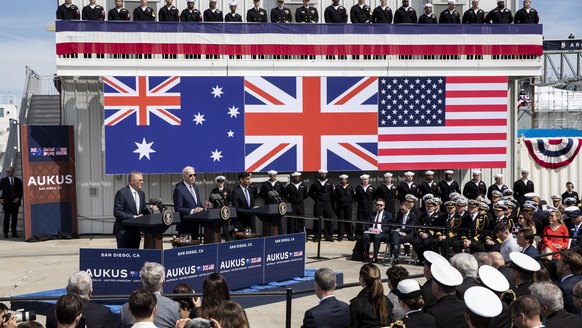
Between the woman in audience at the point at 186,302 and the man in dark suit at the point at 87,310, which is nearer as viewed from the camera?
the man in dark suit at the point at 87,310

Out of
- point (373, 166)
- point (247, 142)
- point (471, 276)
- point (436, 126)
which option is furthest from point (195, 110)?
point (471, 276)

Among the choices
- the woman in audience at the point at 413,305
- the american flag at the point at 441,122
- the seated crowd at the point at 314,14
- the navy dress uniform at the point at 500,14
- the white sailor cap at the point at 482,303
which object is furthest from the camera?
the navy dress uniform at the point at 500,14

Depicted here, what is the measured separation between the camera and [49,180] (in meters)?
19.5

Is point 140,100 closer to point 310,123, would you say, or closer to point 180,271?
point 310,123

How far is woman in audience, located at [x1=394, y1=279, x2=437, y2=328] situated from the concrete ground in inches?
198

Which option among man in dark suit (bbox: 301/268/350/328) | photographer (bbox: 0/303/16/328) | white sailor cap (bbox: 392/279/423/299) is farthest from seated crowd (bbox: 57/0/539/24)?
white sailor cap (bbox: 392/279/423/299)

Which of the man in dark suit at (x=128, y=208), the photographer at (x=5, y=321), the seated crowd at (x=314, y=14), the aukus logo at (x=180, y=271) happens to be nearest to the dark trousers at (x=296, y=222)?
the seated crowd at (x=314, y=14)

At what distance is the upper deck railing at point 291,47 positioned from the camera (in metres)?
19.2

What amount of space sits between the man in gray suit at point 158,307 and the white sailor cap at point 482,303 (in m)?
2.70

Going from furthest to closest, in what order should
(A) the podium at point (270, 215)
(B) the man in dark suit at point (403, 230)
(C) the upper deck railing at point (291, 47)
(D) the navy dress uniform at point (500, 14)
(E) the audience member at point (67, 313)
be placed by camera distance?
(D) the navy dress uniform at point (500, 14) → (C) the upper deck railing at point (291, 47) → (B) the man in dark suit at point (403, 230) → (A) the podium at point (270, 215) → (E) the audience member at point (67, 313)

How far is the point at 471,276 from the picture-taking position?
7645 mm

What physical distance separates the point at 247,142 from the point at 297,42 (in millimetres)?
2944

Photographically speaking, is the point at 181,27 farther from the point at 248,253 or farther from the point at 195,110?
the point at 248,253

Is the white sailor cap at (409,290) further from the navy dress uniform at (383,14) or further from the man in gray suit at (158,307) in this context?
the navy dress uniform at (383,14)
